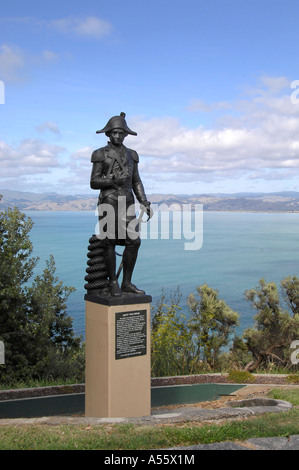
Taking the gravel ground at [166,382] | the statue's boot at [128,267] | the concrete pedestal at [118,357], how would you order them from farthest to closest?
the gravel ground at [166,382], the statue's boot at [128,267], the concrete pedestal at [118,357]

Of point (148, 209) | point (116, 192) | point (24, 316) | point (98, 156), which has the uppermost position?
point (98, 156)

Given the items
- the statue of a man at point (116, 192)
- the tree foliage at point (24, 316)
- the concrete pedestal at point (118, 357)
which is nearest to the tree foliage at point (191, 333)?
the tree foliage at point (24, 316)

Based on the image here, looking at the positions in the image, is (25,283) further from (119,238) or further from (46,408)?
(119,238)

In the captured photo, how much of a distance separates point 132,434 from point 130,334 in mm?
1727

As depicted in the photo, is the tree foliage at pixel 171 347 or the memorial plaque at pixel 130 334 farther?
the tree foliage at pixel 171 347

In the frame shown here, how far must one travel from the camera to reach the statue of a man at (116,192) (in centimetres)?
573

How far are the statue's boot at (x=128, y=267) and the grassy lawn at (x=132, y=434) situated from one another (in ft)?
6.44

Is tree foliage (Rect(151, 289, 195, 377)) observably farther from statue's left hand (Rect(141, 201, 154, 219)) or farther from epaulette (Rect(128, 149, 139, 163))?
epaulette (Rect(128, 149, 139, 163))

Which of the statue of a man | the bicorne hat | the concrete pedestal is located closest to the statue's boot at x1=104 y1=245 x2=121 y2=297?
the statue of a man

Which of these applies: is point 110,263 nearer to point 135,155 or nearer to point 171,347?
point 135,155

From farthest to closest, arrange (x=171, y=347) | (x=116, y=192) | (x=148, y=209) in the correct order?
(x=171, y=347) → (x=148, y=209) → (x=116, y=192)

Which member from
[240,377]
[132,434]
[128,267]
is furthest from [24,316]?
[132,434]

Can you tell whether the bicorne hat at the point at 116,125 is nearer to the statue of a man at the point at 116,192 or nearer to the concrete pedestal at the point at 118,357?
the statue of a man at the point at 116,192

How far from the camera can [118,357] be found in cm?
545
